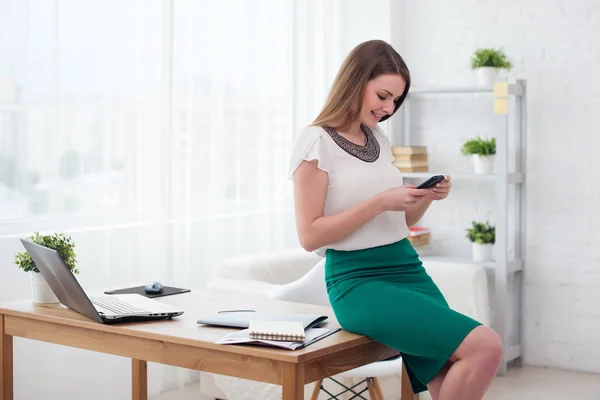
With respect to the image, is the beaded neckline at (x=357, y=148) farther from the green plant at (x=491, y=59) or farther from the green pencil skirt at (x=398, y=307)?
the green plant at (x=491, y=59)

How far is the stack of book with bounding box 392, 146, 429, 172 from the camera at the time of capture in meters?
4.88

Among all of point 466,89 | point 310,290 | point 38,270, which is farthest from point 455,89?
point 38,270

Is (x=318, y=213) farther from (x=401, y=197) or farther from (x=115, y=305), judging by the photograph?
(x=115, y=305)

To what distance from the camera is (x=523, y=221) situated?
471 cm

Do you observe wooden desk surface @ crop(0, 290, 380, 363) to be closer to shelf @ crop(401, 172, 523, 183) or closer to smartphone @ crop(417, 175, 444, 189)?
smartphone @ crop(417, 175, 444, 189)

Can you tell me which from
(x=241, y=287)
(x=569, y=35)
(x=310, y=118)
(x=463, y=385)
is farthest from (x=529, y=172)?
(x=463, y=385)

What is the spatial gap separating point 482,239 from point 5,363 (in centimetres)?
279

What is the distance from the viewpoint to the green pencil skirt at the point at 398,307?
2.09 meters

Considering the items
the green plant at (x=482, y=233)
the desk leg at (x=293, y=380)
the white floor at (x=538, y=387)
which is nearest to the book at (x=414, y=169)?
the green plant at (x=482, y=233)

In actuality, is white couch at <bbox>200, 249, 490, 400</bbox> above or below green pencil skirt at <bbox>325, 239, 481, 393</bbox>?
below

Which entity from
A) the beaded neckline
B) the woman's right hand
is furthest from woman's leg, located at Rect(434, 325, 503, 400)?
the beaded neckline

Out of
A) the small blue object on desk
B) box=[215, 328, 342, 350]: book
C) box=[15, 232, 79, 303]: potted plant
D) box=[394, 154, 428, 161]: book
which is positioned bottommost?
box=[215, 328, 342, 350]: book

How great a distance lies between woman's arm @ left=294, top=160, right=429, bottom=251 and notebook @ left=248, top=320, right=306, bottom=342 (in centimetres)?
27

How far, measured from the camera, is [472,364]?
2.05 m
